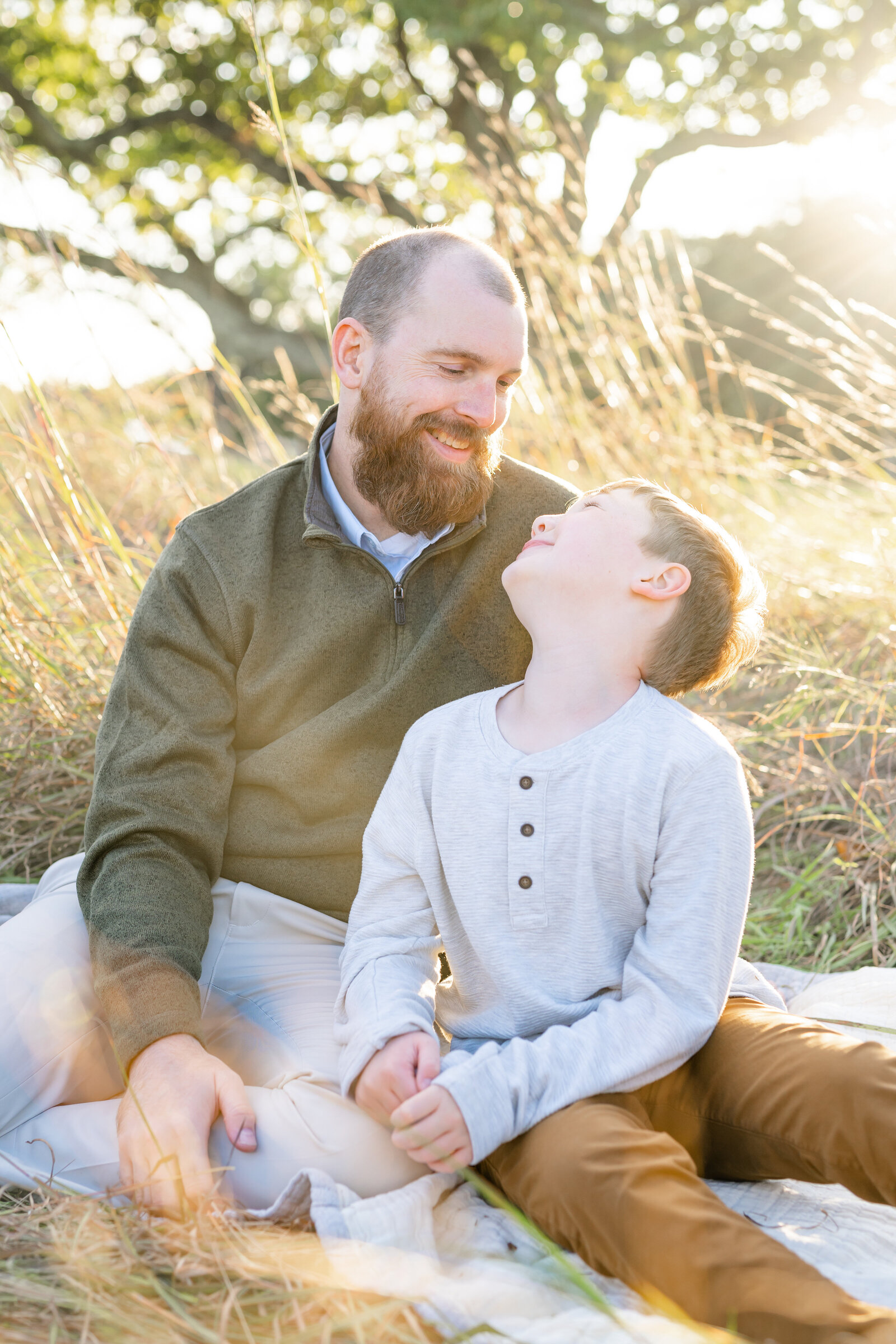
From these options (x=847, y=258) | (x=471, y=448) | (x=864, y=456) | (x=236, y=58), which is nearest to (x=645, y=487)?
(x=471, y=448)

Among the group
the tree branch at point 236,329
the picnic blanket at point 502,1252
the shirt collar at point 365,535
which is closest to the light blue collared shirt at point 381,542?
the shirt collar at point 365,535

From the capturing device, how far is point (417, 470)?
1686 millimetres

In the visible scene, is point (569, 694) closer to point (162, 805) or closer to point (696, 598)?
point (696, 598)

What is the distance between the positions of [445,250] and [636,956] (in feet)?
3.87

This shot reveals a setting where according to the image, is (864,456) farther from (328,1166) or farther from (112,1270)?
(112,1270)

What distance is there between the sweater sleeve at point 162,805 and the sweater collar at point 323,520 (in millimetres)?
195

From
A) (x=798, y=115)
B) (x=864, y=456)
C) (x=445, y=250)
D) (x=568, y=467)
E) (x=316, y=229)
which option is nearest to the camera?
(x=445, y=250)

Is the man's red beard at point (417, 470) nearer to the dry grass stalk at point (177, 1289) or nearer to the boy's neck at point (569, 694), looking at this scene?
the boy's neck at point (569, 694)

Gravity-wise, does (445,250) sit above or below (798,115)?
below

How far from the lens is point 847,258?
831 centimetres

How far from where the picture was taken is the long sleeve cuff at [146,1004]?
4.35ft

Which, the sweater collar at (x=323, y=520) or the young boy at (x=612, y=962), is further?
the sweater collar at (x=323, y=520)

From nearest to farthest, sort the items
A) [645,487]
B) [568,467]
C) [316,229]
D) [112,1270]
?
[112,1270] < [645,487] < [568,467] < [316,229]

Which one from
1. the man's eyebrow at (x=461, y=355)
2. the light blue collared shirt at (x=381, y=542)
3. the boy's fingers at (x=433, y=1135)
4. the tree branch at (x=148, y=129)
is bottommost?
the boy's fingers at (x=433, y=1135)
